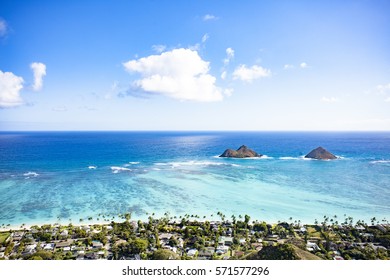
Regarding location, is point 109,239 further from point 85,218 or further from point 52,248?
point 85,218

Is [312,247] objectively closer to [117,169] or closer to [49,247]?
[49,247]

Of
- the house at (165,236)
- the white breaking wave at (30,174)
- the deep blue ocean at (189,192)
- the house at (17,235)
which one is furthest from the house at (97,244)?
the white breaking wave at (30,174)

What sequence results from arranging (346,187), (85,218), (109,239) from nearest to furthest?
(109,239) < (85,218) < (346,187)

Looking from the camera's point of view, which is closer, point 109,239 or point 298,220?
point 109,239

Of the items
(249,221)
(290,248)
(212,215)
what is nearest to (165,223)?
(212,215)

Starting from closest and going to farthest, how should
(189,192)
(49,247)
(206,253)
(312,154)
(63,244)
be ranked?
(206,253)
(49,247)
(63,244)
(189,192)
(312,154)

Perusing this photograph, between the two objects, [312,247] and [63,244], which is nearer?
[312,247]

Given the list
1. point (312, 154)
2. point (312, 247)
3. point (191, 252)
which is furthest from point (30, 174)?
point (312, 154)

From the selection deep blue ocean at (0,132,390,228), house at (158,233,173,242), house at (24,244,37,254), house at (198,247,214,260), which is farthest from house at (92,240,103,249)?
house at (198,247,214,260)

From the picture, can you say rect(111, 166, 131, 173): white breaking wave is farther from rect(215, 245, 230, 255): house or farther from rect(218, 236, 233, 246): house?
rect(215, 245, 230, 255): house
